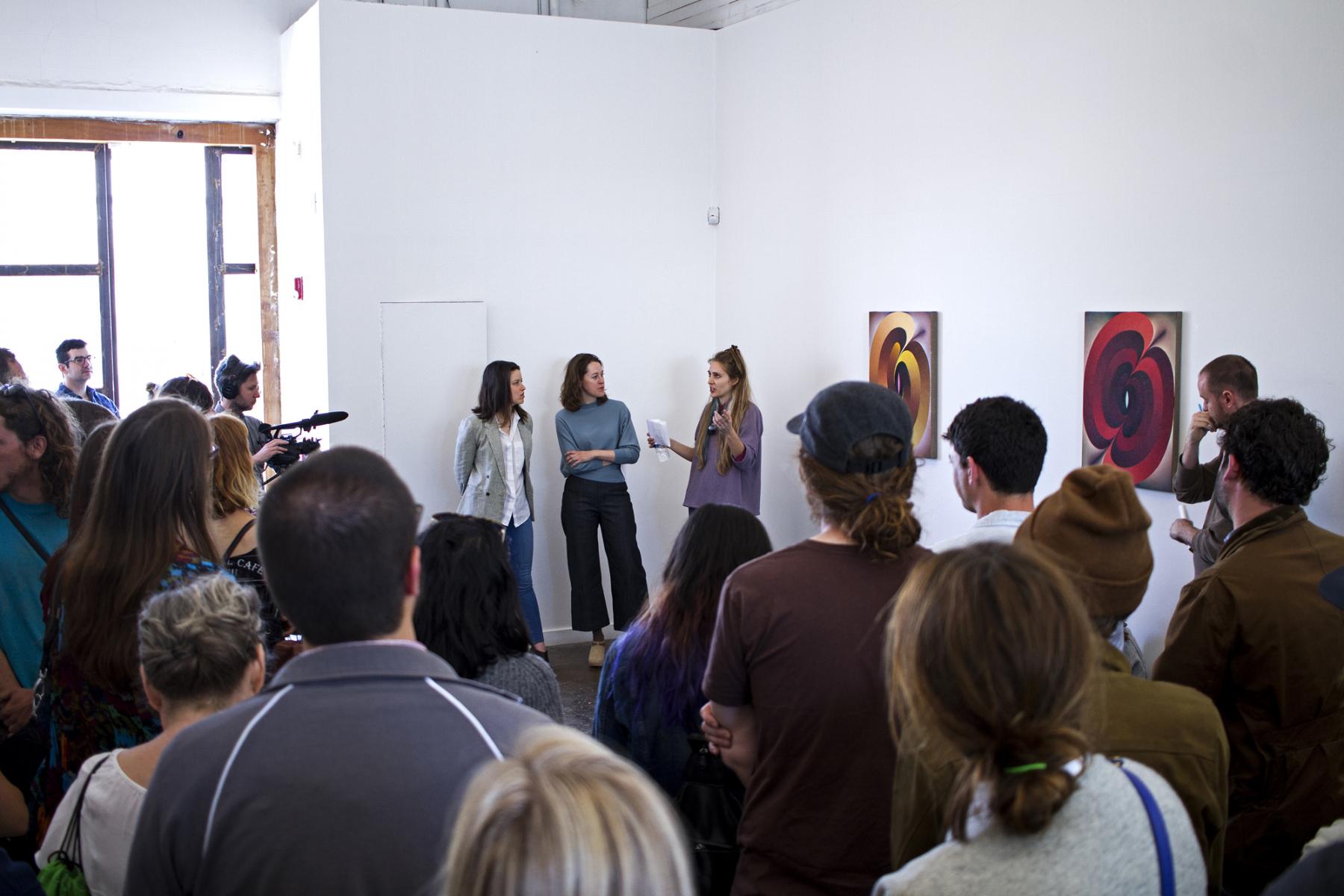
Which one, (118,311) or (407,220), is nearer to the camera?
(407,220)

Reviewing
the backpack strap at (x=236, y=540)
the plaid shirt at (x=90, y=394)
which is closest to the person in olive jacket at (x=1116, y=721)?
the backpack strap at (x=236, y=540)

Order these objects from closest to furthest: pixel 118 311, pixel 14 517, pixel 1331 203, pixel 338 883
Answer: pixel 338 883, pixel 14 517, pixel 1331 203, pixel 118 311

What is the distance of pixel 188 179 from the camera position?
7.75 m

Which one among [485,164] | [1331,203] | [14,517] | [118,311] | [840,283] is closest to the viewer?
[14,517]

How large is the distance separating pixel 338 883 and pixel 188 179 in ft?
24.3

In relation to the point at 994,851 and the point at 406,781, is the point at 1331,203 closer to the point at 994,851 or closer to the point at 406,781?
the point at 994,851

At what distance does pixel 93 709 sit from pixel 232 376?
4258 millimetres

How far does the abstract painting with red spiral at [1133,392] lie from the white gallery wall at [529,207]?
338 cm

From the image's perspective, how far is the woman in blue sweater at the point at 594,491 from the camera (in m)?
7.10

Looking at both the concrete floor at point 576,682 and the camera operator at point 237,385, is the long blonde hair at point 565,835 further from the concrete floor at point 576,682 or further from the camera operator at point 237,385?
the camera operator at point 237,385

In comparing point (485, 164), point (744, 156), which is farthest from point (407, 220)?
point (744, 156)

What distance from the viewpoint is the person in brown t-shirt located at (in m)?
1.95

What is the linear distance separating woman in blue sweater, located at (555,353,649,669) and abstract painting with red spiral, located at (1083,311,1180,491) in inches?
117

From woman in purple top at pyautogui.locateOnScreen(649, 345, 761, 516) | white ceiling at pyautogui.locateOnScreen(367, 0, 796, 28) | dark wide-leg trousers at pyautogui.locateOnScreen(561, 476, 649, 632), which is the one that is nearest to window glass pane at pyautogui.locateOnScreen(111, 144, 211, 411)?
white ceiling at pyautogui.locateOnScreen(367, 0, 796, 28)
